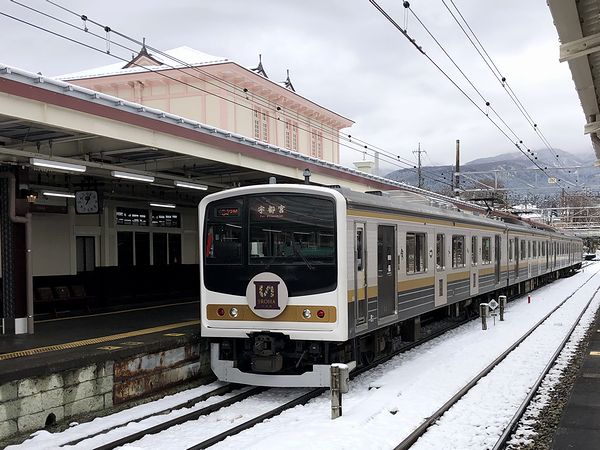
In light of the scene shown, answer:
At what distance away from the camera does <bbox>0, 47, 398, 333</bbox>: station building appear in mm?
8820

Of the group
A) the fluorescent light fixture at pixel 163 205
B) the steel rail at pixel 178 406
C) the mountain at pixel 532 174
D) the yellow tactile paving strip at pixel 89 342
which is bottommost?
the steel rail at pixel 178 406

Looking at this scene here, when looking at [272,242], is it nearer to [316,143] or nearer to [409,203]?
[409,203]

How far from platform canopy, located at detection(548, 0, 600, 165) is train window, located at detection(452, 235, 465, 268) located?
14.9 ft

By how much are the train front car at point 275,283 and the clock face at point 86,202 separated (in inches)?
168

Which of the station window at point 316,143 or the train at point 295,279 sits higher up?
the station window at point 316,143

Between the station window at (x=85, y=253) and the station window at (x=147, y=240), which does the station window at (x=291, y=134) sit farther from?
the station window at (x=85, y=253)

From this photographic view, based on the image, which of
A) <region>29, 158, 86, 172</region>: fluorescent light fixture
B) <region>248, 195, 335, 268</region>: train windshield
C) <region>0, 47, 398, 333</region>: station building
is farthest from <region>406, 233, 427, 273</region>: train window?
<region>29, 158, 86, 172</region>: fluorescent light fixture

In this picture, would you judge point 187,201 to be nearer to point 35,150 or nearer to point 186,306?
point 186,306

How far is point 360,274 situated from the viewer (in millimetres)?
8922

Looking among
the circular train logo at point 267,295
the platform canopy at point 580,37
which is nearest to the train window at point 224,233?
the circular train logo at point 267,295

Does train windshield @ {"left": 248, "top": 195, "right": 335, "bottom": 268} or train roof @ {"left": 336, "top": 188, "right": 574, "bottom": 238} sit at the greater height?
train roof @ {"left": 336, "top": 188, "right": 574, "bottom": 238}

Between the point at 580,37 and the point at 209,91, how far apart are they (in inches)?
851

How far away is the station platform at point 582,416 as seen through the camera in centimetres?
621

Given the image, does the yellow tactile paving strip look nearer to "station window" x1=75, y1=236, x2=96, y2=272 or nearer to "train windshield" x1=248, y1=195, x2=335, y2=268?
"train windshield" x1=248, y1=195, x2=335, y2=268
